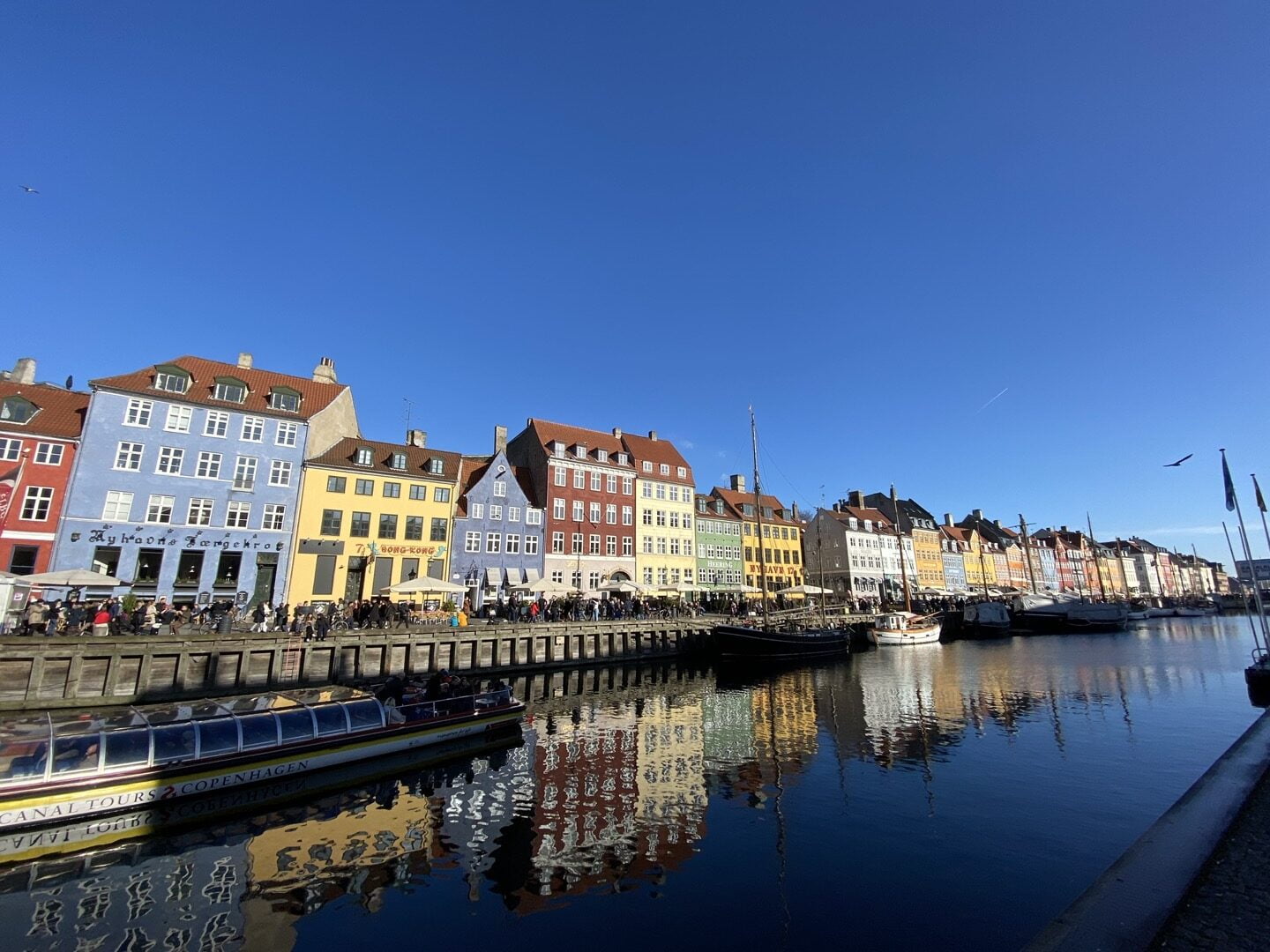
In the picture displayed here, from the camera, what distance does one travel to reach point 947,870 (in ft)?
33.7

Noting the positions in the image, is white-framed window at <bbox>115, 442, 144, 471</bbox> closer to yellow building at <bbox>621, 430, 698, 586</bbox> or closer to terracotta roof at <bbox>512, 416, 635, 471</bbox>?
terracotta roof at <bbox>512, 416, 635, 471</bbox>

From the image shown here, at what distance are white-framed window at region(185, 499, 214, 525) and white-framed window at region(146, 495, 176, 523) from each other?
0.86 metres

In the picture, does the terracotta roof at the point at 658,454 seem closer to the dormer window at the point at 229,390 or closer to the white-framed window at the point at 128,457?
the dormer window at the point at 229,390

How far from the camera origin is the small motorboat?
180 ft

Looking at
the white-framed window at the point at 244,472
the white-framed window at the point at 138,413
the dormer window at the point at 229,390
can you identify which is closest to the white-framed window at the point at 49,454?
the white-framed window at the point at 138,413

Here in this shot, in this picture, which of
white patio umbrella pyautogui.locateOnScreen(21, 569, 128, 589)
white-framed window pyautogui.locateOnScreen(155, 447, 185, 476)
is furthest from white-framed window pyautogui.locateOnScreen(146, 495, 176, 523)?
white patio umbrella pyautogui.locateOnScreen(21, 569, 128, 589)

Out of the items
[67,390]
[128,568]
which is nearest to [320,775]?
[128,568]

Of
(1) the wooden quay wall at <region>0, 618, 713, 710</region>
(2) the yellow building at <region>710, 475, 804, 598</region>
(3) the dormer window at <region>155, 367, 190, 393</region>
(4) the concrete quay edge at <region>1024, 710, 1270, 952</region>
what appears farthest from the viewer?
(2) the yellow building at <region>710, 475, 804, 598</region>

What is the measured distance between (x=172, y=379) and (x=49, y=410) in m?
5.98

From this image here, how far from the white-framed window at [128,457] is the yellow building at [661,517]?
35.5 meters

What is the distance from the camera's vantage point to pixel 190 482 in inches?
1391

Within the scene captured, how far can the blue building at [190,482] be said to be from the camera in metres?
32.6

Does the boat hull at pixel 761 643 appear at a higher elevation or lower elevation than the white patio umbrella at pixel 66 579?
lower

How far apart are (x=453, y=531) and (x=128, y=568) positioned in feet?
59.2
